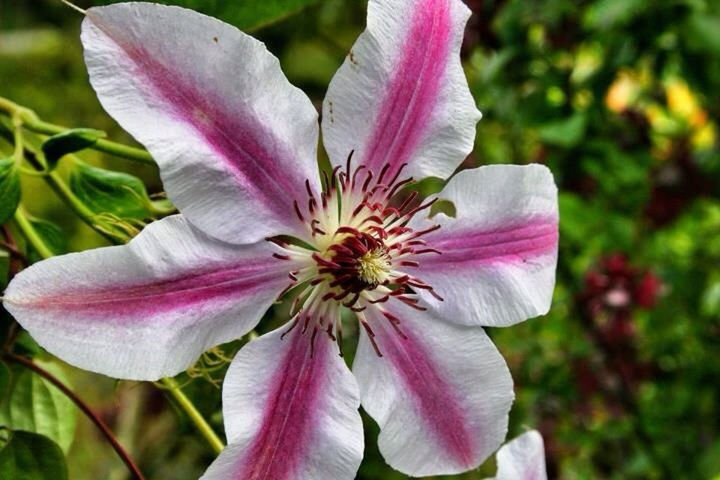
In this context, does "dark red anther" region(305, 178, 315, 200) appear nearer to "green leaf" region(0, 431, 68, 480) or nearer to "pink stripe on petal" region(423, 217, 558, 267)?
"pink stripe on petal" region(423, 217, 558, 267)

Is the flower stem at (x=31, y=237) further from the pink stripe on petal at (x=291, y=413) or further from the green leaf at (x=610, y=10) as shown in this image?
the green leaf at (x=610, y=10)

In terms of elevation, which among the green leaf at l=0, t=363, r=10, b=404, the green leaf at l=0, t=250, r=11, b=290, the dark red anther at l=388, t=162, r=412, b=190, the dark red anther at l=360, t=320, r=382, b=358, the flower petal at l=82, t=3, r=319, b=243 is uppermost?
the flower petal at l=82, t=3, r=319, b=243

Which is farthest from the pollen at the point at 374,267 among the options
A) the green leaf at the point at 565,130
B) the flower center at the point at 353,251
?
the green leaf at the point at 565,130

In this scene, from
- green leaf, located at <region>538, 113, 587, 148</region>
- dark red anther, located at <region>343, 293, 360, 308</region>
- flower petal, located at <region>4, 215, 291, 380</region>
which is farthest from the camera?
green leaf, located at <region>538, 113, 587, 148</region>

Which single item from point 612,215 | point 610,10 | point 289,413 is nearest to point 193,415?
point 289,413

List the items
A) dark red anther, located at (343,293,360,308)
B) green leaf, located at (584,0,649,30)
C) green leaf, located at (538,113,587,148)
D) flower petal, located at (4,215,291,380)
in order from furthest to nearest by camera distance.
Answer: green leaf, located at (538,113,587,148) < green leaf, located at (584,0,649,30) < dark red anther, located at (343,293,360,308) < flower petal, located at (4,215,291,380)

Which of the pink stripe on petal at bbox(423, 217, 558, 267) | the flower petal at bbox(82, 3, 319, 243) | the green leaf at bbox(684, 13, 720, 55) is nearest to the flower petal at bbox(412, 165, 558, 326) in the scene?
the pink stripe on petal at bbox(423, 217, 558, 267)

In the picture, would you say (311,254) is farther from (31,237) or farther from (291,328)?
(31,237)
